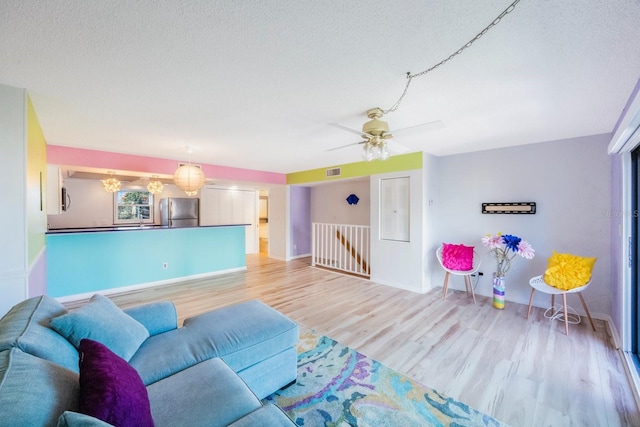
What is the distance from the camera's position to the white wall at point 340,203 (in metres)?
6.27

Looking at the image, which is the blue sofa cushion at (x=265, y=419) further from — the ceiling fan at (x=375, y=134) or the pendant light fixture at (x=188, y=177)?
the pendant light fixture at (x=188, y=177)

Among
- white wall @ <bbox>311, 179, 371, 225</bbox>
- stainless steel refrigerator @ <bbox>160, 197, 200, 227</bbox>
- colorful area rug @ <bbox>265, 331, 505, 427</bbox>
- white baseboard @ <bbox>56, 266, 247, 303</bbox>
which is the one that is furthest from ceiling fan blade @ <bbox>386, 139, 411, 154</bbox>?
stainless steel refrigerator @ <bbox>160, 197, 200, 227</bbox>

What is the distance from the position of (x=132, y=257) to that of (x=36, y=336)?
139 inches

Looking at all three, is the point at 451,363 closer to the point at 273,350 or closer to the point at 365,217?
the point at 273,350

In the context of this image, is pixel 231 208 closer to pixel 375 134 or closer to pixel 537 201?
pixel 375 134

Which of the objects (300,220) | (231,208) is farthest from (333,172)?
(231,208)

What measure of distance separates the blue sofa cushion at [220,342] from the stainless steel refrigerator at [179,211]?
5569 mm

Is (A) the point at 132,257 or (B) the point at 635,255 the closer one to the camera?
(B) the point at 635,255

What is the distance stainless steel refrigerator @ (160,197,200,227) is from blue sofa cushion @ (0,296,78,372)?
5679 millimetres

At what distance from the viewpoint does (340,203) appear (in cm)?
675

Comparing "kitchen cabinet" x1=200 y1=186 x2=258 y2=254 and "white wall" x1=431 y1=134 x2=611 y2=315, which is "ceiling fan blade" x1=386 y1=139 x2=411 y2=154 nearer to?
"white wall" x1=431 y1=134 x2=611 y2=315

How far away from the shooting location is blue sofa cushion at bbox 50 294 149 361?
1.29m

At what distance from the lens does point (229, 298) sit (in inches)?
147

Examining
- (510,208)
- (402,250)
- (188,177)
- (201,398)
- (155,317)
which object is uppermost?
(188,177)
